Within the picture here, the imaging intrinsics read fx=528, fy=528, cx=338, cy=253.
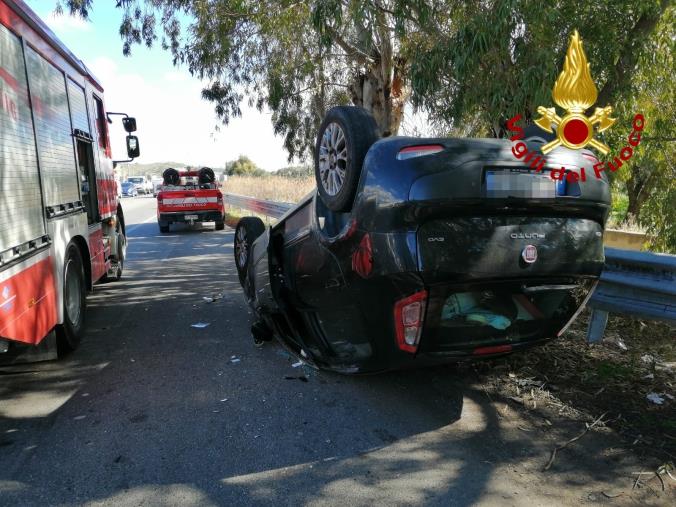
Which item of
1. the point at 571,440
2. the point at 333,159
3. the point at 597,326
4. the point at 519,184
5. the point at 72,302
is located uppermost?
the point at 333,159

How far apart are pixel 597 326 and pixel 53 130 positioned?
16.7 ft

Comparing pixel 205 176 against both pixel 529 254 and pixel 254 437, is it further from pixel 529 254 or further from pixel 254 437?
pixel 529 254

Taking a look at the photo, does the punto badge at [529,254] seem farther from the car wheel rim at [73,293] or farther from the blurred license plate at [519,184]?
the car wheel rim at [73,293]

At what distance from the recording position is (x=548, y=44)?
5.26 meters

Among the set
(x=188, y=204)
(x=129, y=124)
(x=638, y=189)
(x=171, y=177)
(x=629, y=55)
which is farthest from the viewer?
(x=171, y=177)

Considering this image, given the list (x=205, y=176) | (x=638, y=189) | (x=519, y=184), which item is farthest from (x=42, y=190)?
(x=205, y=176)

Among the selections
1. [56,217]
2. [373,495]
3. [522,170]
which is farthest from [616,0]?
[56,217]

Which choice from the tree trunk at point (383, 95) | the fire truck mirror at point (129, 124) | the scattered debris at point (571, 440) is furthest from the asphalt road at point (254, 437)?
the tree trunk at point (383, 95)

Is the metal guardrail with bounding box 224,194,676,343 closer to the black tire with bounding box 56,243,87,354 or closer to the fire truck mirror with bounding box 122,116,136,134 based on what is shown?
the black tire with bounding box 56,243,87,354

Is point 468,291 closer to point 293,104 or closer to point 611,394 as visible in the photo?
point 611,394

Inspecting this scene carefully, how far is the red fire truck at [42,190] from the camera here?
3.50m

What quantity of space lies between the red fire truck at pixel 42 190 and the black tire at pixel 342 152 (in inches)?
81.3

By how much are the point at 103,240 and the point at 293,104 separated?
30.7 feet

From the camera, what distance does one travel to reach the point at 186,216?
16500 millimetres
